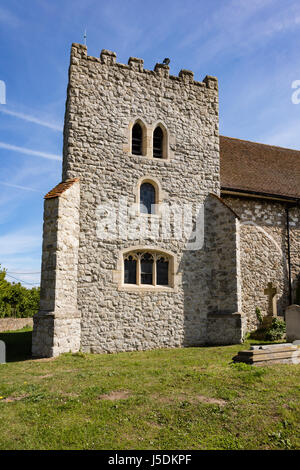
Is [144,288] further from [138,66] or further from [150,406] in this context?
[138,66]

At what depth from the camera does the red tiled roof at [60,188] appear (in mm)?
9677

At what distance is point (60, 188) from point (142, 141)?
3.61m

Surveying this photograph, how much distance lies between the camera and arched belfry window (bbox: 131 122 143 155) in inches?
473

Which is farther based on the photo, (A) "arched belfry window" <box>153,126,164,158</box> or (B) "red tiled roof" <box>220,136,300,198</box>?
(B) "red tiled roof" <box>220,136,300,198</box>

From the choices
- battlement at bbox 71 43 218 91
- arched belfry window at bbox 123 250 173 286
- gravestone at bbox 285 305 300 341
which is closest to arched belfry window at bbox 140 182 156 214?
arched belfry window at bbox 123 250 173 286

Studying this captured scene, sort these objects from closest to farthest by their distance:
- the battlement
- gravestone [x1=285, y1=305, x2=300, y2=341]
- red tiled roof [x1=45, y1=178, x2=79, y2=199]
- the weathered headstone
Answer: the weathered headstone < red tiled roof [x1=45, y1=178, x2=79, y2=199] < gravestone [x1=285, y1=305, x2=300, y2=341] < the battlement

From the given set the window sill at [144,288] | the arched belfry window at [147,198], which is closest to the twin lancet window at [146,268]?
the window sill at [144,288]

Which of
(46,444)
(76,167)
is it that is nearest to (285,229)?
(76,167)

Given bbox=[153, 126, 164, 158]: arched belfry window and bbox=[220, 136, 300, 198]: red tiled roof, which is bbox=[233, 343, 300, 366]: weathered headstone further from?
bbox=[153, 126, 164, 158]: arched belfry window

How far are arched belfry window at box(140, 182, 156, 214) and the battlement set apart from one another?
411 cm

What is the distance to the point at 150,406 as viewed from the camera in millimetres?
5121

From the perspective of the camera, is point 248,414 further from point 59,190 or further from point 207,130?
point 207,130

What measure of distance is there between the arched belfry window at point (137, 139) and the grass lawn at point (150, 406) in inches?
286

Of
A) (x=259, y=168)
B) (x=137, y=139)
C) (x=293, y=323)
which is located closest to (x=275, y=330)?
(x=293, y=323)
